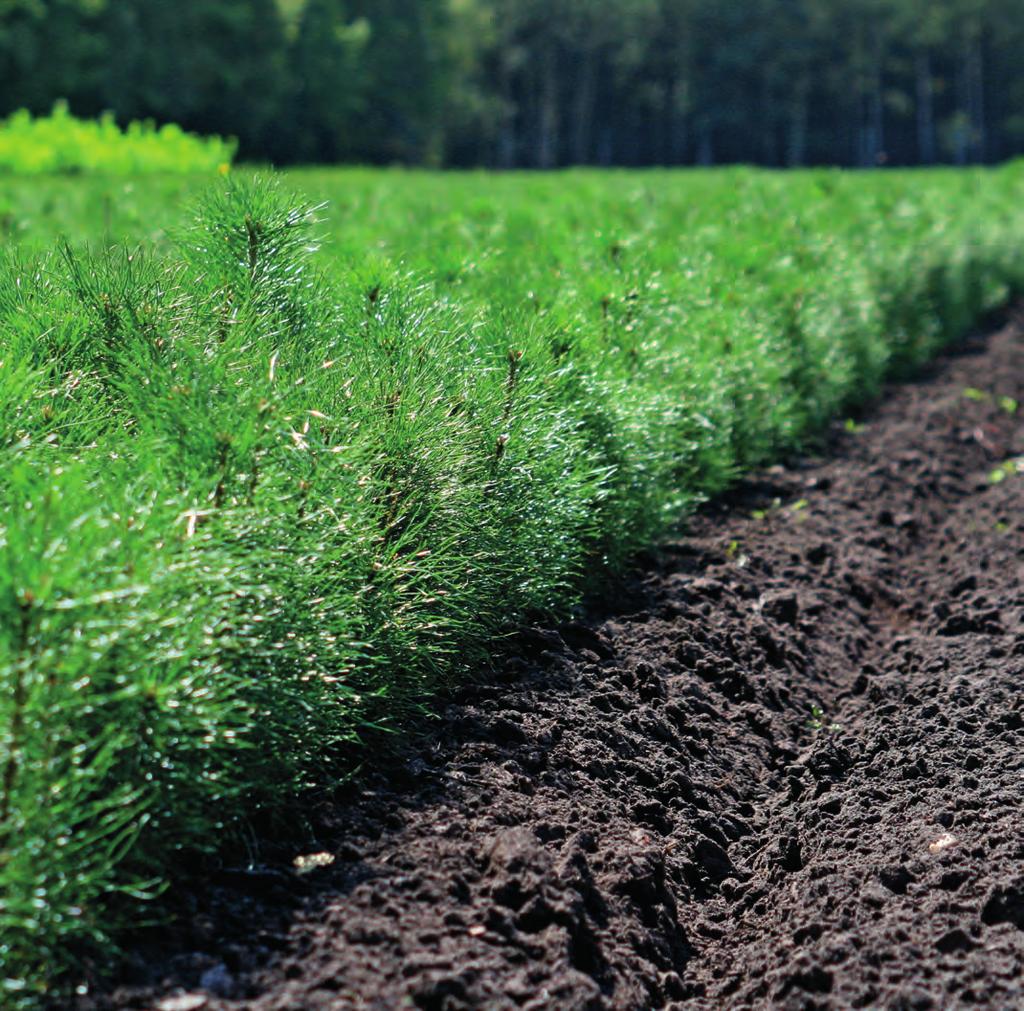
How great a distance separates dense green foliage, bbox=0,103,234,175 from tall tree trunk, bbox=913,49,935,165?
4919cm

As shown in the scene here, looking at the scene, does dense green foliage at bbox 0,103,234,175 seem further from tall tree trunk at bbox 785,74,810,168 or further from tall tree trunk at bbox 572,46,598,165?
tall tree trunk at bbox 785,74,810,168

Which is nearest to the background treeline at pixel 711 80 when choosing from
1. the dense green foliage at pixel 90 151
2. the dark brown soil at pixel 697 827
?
the dense green foliage at pixel 90 151

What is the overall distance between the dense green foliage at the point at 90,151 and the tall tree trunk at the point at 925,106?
4919 centimetres

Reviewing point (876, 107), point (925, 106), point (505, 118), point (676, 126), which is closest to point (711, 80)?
point (676, 126)

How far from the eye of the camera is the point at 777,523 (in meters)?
4.82

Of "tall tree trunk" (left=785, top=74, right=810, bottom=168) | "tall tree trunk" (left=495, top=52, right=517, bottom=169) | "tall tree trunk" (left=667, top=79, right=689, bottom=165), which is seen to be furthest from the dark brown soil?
"tall tree trunk" (left=667, top=79, right=689, bottom=165)

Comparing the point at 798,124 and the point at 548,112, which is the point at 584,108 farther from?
the point at 798,124

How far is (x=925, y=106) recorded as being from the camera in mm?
57094

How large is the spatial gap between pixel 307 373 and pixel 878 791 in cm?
185

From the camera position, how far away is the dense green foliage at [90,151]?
43.3 ft

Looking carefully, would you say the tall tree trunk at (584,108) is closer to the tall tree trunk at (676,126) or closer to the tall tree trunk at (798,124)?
the tall tree trunk at (676,126)

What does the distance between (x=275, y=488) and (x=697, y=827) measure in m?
1.39

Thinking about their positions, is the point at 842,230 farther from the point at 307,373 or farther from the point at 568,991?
the point at 568,991

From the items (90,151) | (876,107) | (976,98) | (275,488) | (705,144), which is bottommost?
(275,488)
